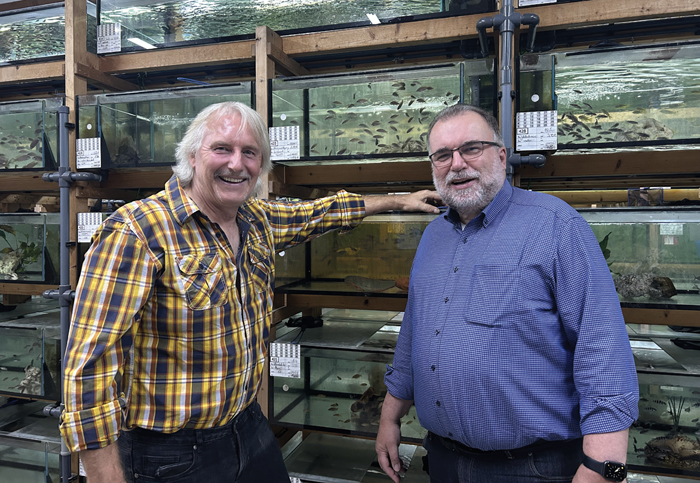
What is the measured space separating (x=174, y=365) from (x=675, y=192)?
384cm

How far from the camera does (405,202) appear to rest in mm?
1923

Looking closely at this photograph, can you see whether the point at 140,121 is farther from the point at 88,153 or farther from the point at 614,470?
the point at 614,470

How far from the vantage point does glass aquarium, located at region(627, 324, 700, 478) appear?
198cm

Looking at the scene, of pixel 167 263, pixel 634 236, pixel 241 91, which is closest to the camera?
pixel 167 263

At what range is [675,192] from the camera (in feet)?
11.3

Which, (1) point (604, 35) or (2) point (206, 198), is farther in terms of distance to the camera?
(1) point (604, 35)

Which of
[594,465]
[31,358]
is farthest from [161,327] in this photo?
[31,358]

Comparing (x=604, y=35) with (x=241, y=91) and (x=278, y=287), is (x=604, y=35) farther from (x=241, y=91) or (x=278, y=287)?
(x=278, y=287)

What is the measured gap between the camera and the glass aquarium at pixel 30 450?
8.80ft

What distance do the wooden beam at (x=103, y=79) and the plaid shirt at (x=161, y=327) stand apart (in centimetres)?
167

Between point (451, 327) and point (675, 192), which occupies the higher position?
point (675, 192)

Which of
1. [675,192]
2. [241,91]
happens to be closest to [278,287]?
[241,91]

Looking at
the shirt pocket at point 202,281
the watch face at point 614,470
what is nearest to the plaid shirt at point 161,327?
the shirt pocket at point 202,281

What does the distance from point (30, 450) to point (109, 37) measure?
2555mm
